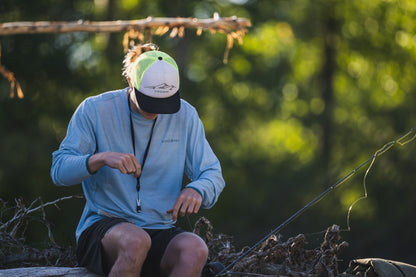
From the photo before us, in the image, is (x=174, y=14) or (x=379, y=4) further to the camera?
(x=379, y=4)

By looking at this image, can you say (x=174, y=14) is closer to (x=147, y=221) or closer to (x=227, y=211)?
(x=227, y=211)

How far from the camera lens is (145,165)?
3129 mm

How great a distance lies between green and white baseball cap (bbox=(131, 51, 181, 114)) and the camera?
3.04 m

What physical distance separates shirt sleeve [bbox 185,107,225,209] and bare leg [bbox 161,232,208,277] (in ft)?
0.81

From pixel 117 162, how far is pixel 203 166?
0.62 metres


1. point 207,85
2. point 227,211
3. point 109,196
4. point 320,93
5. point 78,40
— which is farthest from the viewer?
point 320,93

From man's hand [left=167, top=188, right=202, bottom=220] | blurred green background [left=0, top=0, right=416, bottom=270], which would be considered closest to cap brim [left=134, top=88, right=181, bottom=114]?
man's hand [left=167, top=188, right=202, bottom=220]

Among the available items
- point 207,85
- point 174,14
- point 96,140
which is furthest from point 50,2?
point 96,140

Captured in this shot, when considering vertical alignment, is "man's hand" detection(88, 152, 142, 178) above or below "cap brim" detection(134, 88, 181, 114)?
below

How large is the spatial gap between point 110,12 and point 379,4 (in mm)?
7215

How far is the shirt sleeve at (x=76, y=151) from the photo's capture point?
2852 millimetres

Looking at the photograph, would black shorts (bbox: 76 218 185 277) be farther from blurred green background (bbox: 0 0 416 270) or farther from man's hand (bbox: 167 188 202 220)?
blurred green background (bbox: 0 0 416 270)

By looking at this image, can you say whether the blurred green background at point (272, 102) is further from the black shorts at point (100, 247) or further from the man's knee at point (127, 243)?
the man's knee at point (127, 243)

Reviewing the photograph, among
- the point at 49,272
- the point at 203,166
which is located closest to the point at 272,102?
the point at 203,166
